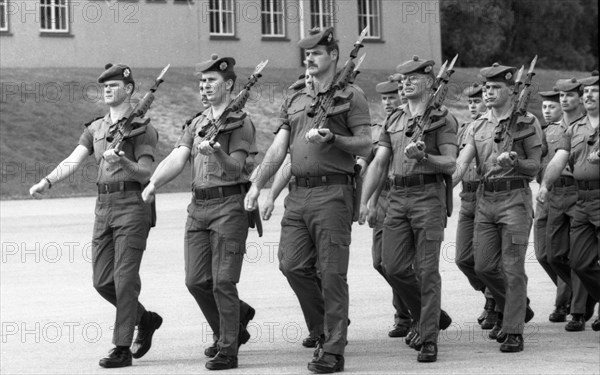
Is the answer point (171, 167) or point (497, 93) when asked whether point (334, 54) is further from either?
point (497, 93)

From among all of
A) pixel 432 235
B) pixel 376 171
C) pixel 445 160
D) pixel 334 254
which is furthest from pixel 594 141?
pixel 334 254

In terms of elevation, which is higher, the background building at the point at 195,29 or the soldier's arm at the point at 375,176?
the background building at the point at 195,29

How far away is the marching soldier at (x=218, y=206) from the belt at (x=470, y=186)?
244cm

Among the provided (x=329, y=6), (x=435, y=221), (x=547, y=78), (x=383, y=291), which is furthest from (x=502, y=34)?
(x=435, y=221)

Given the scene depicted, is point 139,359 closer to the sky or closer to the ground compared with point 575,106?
closer to the ground

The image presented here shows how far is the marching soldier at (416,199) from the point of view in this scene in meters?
10.1

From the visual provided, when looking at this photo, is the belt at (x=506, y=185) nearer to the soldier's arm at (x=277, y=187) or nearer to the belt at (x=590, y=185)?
the belt at (x=590, y=185)

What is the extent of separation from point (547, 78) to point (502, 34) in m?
11.8

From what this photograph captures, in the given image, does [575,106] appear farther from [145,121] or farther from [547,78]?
[547,78]

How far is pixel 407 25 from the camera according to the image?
46938mm

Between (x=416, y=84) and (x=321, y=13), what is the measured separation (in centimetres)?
3460

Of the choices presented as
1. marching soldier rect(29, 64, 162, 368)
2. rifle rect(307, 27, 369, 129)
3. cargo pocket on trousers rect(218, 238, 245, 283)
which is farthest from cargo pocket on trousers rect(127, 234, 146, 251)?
rifle rect(307, 27, 369, 129)

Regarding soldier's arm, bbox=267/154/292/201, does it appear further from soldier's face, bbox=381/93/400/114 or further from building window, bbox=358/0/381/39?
building window, bbox=358/0/381/39

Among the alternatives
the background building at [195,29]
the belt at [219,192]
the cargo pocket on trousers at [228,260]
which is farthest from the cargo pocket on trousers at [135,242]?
the background building at [195,29]
